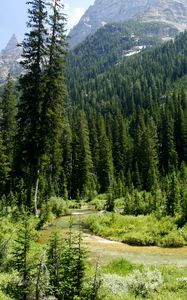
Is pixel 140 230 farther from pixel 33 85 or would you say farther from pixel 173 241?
pixel 33 85

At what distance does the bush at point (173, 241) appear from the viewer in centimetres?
2586

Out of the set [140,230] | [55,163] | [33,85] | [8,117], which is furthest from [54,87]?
[55,163]

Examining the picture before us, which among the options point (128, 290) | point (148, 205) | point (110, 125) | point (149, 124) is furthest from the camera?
point (110, 125)

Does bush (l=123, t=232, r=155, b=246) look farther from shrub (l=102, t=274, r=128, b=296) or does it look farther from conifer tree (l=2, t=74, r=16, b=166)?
conifer tree (l=2, t=74, r=16, b=166)

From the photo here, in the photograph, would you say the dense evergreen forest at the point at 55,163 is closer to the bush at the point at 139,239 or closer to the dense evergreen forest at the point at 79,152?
the dense evergreen forest at the point at 79,152

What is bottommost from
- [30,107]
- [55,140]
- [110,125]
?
[55,140]

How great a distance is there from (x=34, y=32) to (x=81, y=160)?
5089 cm

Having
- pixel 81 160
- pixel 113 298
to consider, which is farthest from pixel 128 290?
pixel 81 160

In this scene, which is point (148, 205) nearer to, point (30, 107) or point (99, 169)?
point (30, 107)

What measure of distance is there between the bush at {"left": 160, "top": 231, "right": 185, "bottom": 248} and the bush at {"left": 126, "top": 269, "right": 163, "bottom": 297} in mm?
10412

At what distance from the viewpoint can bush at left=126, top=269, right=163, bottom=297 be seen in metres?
14.9

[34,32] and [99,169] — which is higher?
[34,32]

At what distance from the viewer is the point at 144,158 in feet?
274

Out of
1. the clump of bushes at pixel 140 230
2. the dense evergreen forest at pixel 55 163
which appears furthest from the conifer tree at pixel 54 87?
the clump of bushes at pixel 140 230
